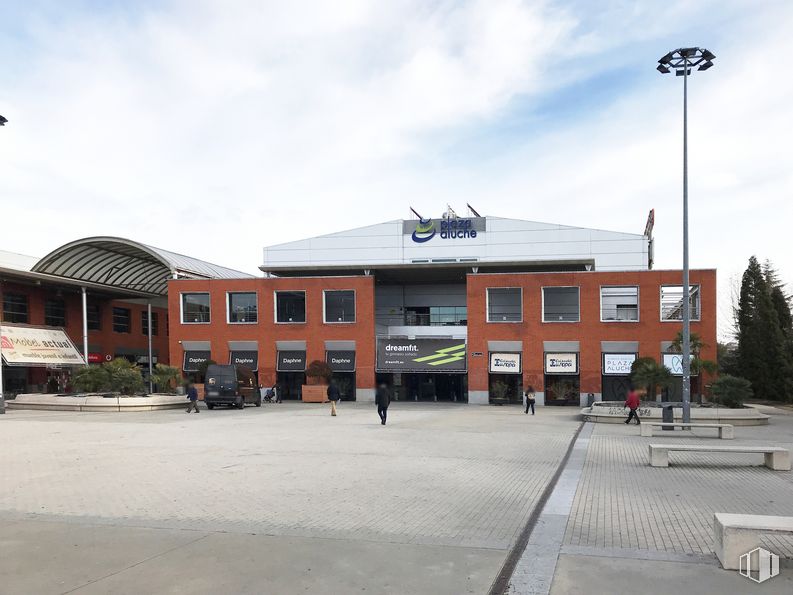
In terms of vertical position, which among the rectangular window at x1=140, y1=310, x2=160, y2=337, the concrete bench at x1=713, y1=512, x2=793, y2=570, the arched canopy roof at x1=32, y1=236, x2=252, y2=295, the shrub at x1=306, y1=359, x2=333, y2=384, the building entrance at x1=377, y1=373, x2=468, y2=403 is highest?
the arched canopy roof at x1=32, y1=236, x2=252, y2=295

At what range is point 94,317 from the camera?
5309 cm

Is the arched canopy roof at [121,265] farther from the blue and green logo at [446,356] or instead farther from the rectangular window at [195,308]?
the blue and green logo at [446,356]

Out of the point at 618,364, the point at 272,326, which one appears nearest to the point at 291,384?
the point at 272,326

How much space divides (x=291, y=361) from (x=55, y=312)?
19607 millimetres

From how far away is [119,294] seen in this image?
53562 millimetres

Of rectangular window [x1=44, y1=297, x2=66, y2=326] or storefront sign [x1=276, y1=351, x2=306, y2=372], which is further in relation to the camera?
rectangular window [x1=44, y1=297, x2=66, y2=326]

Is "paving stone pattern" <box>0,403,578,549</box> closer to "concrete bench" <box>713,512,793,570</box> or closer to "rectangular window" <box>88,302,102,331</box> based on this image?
"concrete bench" <box>713,512,793,570</box>

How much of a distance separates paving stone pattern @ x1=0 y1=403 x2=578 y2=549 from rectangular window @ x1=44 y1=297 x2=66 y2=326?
1202 inches

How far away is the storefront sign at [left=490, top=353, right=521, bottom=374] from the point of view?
4106 cm

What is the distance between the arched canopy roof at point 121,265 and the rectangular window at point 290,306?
7868 mm

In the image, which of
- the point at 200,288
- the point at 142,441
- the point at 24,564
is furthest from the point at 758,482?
the point at 200,288

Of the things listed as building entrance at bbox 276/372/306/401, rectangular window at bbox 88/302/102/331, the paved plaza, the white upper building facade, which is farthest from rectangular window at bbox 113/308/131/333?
the paved plaza

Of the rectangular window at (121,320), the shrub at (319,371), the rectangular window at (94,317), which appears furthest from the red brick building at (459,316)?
the rectangular window at (121,320)

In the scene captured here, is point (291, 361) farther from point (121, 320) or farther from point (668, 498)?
point (668, 498)
